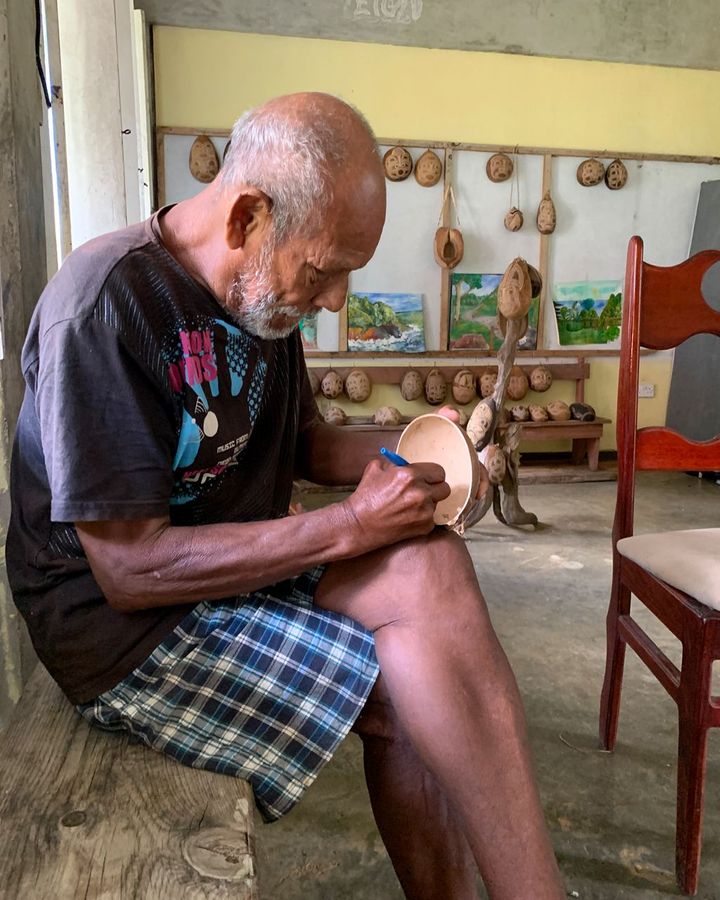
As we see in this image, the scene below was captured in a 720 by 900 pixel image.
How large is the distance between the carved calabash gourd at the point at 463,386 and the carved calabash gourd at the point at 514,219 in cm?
114

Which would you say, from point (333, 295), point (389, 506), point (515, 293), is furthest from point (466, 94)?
point (389, 506)

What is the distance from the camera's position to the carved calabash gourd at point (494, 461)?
389cm

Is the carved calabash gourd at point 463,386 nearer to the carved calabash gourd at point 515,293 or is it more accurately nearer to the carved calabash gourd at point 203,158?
the carved calabash gourd at point 515,293

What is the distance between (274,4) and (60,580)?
5.25 metres

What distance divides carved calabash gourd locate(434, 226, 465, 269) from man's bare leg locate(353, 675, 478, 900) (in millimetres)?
4724

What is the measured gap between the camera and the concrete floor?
1513 millimetres

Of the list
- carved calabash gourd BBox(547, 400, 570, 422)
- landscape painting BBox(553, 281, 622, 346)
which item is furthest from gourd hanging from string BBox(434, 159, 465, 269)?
carved calabash gourd BBox(547, 400, 570, 422)

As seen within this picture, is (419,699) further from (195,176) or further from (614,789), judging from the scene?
(195,176)

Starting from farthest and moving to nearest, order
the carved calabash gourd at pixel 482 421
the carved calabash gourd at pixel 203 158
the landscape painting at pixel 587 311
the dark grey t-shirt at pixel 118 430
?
1. the landscape painting at pixel 587 311
2. the carved calabash gourd at pixel 203 158
3. the carved calabash gourd at pixel 482 421
4. the dark grey t-shirt at pixel 118 430

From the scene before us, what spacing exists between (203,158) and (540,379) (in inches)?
114

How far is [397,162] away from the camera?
5336 mm

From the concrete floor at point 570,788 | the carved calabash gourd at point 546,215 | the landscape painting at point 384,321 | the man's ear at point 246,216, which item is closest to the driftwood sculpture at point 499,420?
the concrete floor at point 570,788

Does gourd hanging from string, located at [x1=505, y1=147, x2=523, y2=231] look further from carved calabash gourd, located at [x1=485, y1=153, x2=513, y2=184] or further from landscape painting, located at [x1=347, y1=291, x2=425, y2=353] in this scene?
landscape painting, located at [x1=347, y1=291, x2=425, y2=353]

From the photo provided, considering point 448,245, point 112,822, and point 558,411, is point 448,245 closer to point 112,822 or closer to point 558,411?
point 558,411
